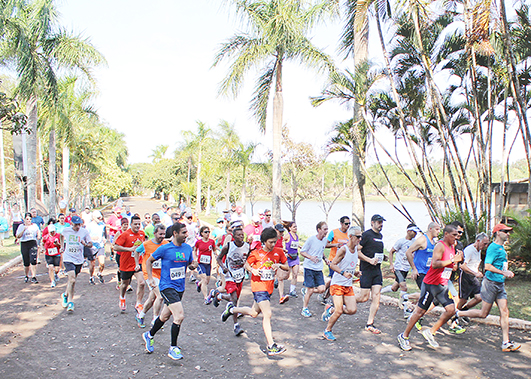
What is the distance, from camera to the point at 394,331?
22.2 ft

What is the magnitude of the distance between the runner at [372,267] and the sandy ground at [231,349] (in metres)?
0.41

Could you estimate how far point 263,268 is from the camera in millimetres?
5809

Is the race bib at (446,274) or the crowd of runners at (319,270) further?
the race bib at (446,274)

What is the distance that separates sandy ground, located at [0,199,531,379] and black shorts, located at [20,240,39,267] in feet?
8.03

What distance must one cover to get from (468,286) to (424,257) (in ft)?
2.58

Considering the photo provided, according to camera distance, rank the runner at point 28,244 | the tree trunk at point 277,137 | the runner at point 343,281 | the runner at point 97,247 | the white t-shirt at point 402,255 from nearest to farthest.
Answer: the runner at point 343,281, the white t-shirt at point 402,255, the runner at point 28,244, the runner at point 97,247, the tree trunk at point 277,137

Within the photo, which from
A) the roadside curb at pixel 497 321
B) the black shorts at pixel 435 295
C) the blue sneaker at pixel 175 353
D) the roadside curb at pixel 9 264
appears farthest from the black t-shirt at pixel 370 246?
the roadside curb at pixel 9 264

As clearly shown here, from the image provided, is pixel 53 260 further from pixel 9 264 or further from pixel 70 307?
pixel 9 264

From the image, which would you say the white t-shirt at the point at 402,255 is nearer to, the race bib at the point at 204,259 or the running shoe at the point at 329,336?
the running shoe at the point at 329,336

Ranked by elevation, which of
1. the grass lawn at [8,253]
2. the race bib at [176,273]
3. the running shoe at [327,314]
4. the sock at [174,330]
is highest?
the race bib at [176,273]

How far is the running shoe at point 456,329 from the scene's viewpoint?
657cm

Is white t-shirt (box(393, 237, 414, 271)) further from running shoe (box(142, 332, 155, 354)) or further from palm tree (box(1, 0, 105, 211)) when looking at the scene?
palm tree (box(1, 0, 105, 211))

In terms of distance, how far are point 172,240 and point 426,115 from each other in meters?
10.7

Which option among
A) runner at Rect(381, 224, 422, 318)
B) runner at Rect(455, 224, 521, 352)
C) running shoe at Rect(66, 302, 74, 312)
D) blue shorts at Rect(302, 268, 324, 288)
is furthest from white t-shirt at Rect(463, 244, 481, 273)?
running shoe at Rect(66, 302, 74, 312)
